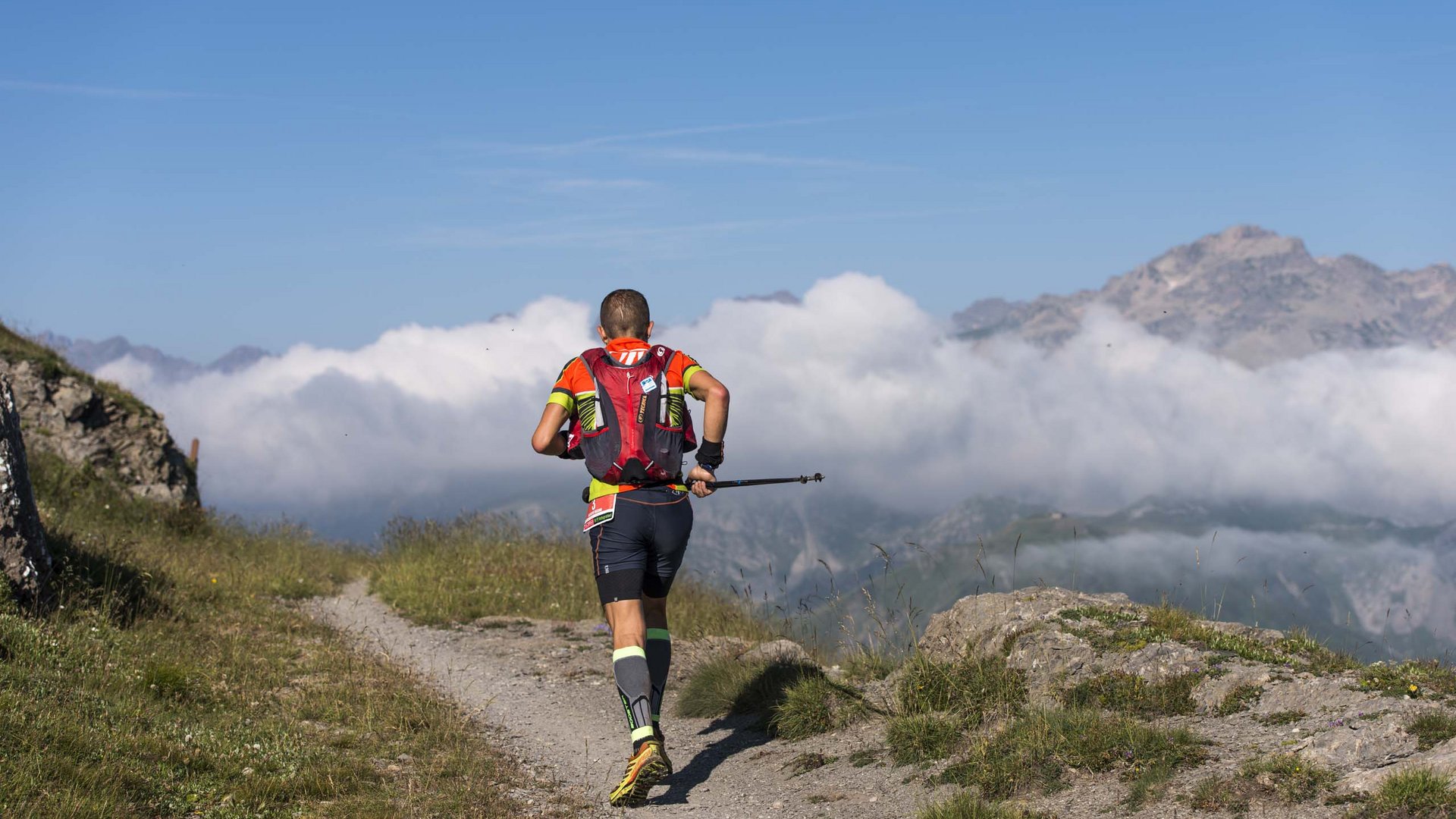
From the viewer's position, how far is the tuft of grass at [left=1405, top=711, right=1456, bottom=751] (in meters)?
4.92

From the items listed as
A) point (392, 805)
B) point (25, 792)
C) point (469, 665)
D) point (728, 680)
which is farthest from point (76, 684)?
point (728, 680)

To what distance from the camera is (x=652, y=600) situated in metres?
6.59

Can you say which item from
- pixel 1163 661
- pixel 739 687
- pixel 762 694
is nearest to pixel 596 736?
pixel 739 687

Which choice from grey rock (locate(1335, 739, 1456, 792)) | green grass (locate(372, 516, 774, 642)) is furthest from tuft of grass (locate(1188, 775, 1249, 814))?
green grass (locate(372, 516, 774, 642))

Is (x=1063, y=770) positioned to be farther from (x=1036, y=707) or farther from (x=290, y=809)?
(x=290, y=809)

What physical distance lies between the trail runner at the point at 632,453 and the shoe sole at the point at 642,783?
26 mm

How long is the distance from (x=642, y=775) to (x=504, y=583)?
8.35 m

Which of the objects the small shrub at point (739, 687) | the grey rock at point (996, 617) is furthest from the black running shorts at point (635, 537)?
the grey rock at point (996, 617)

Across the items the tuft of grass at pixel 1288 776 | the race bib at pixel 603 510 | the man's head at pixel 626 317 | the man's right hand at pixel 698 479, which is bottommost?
the tuft of grass at pixel 1288 776

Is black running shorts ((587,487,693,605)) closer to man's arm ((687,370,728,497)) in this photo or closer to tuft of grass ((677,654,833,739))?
man's arm ((687,370,728,497))

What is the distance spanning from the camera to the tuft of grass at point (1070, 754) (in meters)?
5.34

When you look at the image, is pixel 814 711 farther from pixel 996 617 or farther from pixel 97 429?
pixel 97 429

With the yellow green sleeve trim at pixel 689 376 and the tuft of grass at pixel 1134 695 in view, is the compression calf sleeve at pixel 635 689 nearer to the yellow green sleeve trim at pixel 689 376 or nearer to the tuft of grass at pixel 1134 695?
the yellow green sleeve trim at pixel 689 376

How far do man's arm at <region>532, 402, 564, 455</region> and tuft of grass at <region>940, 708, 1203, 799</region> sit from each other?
2621 mm
